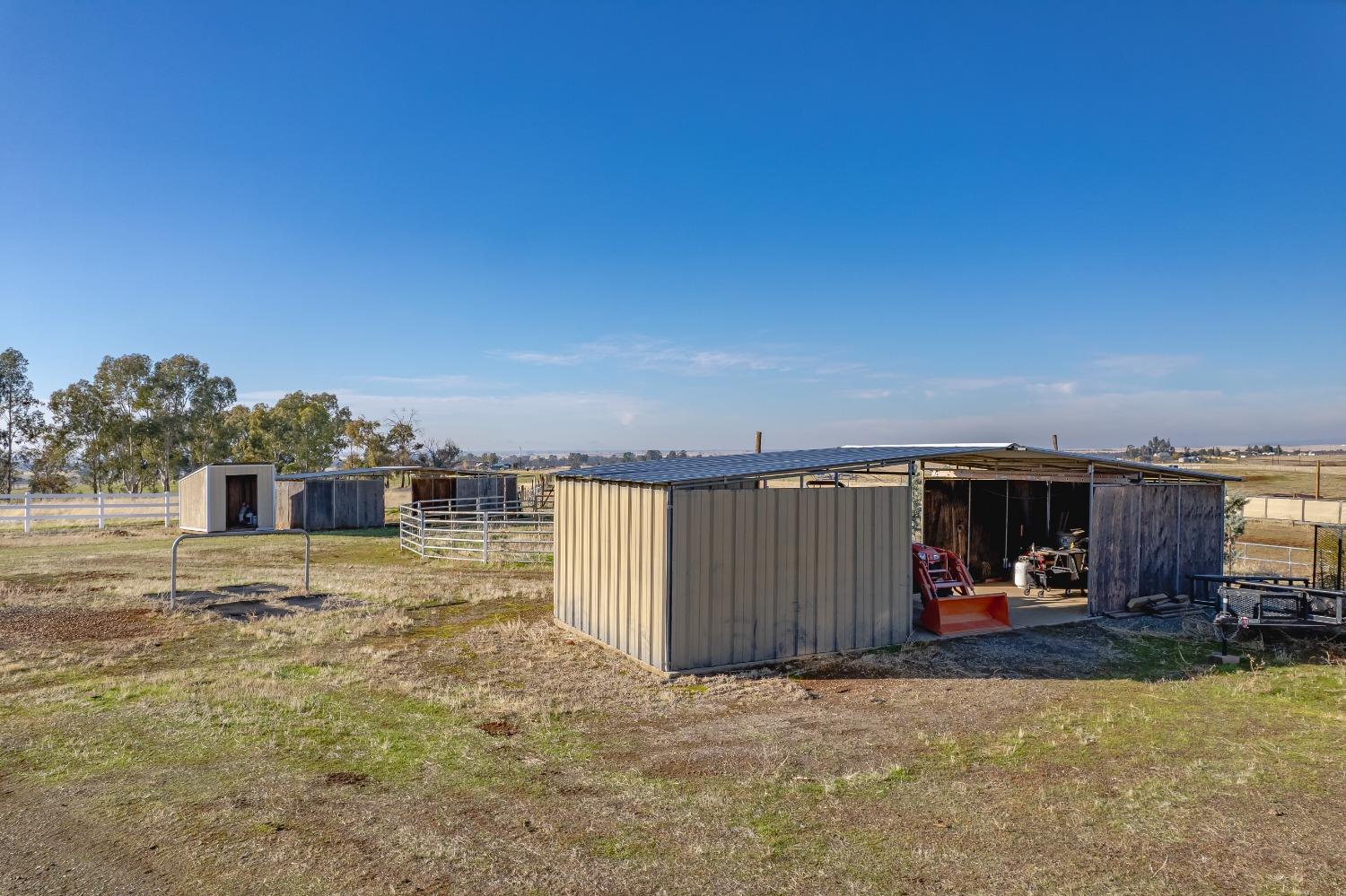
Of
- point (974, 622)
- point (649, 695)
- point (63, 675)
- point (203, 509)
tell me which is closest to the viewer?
point (649, 695)

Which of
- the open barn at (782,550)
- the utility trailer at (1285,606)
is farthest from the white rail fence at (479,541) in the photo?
the utility trailer at (1285,606)

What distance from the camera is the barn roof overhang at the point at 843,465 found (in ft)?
29.8

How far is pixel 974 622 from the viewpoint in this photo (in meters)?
10.8

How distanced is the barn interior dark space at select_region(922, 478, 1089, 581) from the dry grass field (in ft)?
17.6

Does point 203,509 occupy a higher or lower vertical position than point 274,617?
higher

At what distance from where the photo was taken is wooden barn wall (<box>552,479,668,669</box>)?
8633 millimetres

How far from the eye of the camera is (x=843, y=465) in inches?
384

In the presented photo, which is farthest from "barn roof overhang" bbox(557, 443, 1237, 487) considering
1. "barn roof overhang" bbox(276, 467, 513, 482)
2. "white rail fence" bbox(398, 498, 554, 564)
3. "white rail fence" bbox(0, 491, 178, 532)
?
"white rail fence" bbox(0, 491, 178, 532)

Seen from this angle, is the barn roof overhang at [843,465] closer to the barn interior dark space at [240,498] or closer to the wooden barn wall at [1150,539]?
the wooden barn wall at [1150,539]

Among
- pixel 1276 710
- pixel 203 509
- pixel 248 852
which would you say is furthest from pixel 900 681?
pixel 203 509

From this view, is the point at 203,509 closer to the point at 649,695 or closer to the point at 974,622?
the point at 649,695

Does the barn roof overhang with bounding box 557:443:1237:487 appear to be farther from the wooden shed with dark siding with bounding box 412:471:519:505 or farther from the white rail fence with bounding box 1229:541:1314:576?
the wooden shed with dark siding with bounding box 412:471:519:505

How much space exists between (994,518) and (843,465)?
7780 mm

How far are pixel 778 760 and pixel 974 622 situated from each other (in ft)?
19.3
